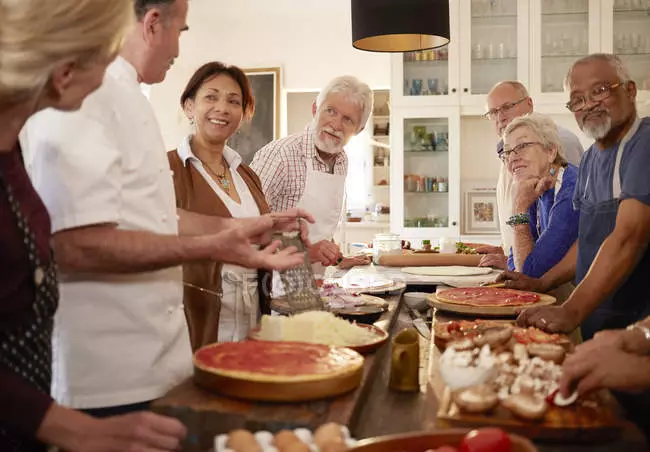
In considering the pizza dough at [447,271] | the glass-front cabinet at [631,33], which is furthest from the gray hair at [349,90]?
the glass-front cabinet at [631,33]

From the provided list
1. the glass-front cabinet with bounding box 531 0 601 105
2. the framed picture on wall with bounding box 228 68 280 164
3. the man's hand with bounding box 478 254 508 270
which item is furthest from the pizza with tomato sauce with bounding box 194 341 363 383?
the framed picture on wall with bounding box 228 68 280 164

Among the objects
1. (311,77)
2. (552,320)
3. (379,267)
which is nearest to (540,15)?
(311,77)

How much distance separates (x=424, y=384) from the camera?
5.06 ft

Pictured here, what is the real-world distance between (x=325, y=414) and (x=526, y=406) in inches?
14.1

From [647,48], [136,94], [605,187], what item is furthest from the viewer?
[647,48]

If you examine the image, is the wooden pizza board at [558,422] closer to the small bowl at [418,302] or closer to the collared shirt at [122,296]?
the collared shirt at [122,296]

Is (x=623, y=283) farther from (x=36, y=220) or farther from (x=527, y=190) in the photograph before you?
(x=36, y=220)

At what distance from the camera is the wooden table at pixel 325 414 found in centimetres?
119

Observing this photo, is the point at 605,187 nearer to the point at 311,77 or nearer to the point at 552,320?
the point at 552,320

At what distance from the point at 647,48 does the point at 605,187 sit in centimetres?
381

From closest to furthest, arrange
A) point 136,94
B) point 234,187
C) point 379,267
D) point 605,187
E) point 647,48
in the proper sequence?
point 136,94
point 605,187
point 234,187
point 379,267
point 647,48

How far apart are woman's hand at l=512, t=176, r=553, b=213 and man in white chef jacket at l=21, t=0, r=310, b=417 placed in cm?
164

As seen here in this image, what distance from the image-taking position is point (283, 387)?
1.22 meters

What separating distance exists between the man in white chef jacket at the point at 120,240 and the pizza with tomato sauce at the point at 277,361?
0.58 ft
